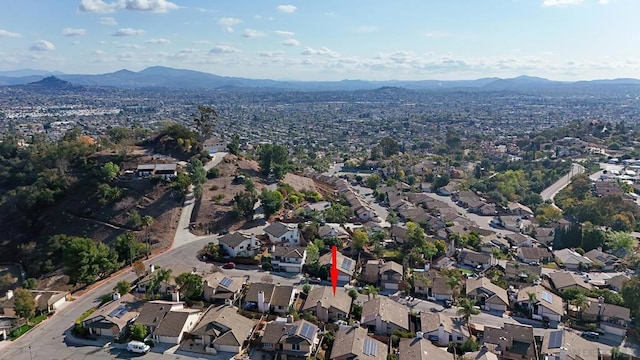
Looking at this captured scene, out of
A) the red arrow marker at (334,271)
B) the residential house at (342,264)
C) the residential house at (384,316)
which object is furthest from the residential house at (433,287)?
the red arrow marker at (334,271)

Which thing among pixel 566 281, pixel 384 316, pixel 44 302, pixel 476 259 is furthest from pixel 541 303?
pixel 44 302

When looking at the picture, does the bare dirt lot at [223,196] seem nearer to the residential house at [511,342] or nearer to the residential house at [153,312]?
the residential house at [153,312]

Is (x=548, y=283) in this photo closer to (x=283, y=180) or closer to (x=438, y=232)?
(x=438, y=232)

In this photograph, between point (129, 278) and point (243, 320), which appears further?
point (129, 278)

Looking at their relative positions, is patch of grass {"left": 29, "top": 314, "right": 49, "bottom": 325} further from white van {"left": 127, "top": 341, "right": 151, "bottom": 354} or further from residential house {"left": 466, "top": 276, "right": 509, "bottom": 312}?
residential house {"left": 466, "top": 276, "right": 509, "bottom": 312}

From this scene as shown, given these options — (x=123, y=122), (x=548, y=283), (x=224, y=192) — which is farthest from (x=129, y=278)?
(x=123, y=122)

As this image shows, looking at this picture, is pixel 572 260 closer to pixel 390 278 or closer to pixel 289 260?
pixel 390 278
